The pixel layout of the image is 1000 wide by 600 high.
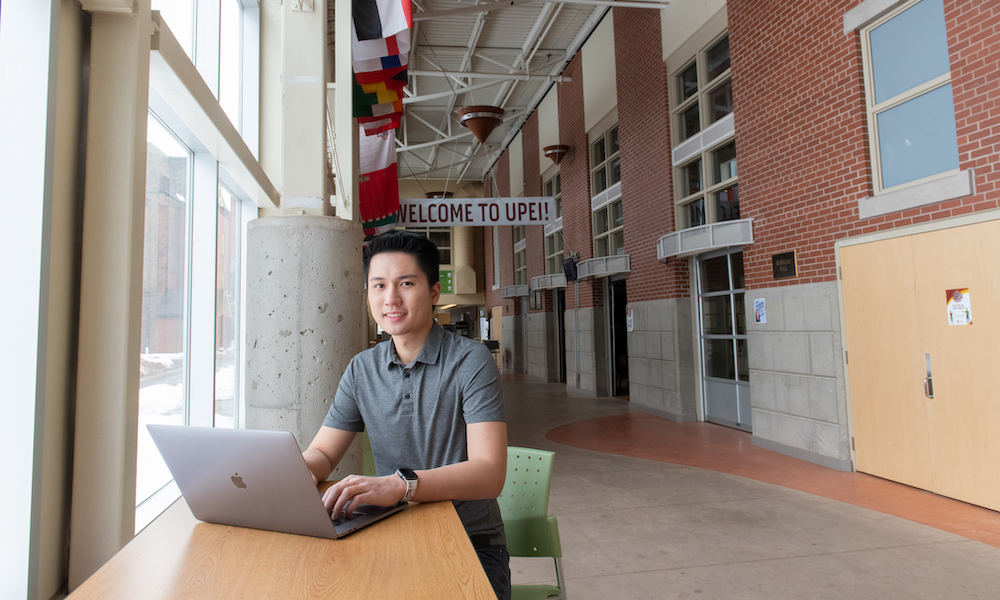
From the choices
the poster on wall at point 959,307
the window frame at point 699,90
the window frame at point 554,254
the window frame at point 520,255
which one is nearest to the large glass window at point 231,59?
the window frame at point 699,90

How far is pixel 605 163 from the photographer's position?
11.0m

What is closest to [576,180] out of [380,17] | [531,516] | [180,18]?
[380,17]

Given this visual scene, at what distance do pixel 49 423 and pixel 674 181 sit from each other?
791cm

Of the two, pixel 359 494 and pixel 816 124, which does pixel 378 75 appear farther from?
pixel 359 494

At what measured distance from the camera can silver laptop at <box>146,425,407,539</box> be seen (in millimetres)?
1157

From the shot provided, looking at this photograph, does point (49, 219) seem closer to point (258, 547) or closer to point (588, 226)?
point (258, 547)

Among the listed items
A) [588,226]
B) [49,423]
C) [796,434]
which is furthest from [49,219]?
[588,226]

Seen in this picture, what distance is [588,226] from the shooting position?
11.7 meters

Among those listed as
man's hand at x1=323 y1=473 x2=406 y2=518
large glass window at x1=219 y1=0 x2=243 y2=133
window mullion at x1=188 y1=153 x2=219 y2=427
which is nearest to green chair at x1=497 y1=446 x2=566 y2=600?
man's hand at x1=323 y1=473 x2=406 y2=518

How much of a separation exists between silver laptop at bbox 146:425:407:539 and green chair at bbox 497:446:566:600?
1.00m

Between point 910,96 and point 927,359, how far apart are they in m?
2.09

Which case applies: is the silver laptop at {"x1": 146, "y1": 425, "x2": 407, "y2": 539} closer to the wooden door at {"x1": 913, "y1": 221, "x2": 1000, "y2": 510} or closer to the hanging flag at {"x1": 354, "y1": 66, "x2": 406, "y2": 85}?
the hanging flag at {"x1": 354, "y1": 66, "x2": 406, "y2": 85}

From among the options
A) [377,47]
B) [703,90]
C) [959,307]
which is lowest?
[959,307]

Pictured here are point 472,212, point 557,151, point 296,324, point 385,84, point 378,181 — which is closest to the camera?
point 296,324
